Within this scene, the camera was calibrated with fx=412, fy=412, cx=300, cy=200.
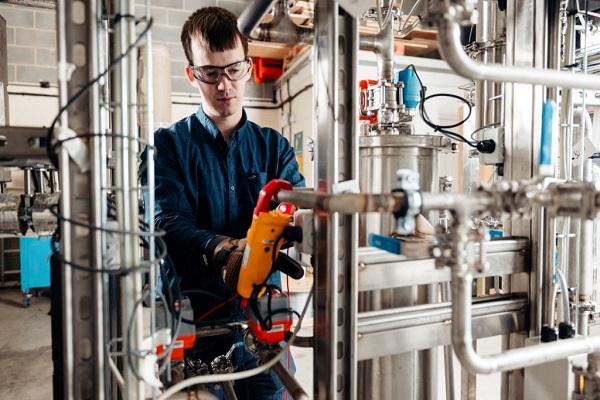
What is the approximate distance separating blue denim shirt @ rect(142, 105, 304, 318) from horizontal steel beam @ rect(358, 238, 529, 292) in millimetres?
567

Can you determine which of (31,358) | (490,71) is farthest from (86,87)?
(31,358)

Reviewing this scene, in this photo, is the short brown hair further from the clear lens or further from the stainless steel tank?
the stainless steel tank

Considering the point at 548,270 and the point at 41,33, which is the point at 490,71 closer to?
the point at 548,270

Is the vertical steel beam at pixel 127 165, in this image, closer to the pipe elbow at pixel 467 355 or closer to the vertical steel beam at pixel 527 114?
the pipe elbow at pixel 467 355

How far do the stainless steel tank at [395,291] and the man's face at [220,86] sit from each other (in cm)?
47

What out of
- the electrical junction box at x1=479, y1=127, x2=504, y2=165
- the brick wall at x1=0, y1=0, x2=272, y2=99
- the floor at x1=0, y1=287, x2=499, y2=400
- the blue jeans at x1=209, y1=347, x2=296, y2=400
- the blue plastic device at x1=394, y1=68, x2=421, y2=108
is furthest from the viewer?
the brick wall at x1=0, y1=0, x2=272, y2=99

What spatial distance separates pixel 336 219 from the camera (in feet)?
2.57

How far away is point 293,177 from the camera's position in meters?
1.49

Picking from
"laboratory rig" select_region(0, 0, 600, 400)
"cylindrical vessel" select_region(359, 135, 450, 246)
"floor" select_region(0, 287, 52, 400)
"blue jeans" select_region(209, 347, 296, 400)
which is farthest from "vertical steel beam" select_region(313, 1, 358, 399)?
"floor" select_region(0, 287, 52, 400)

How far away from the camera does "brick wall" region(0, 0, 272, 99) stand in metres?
3.90

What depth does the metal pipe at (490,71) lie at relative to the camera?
67 centimetres

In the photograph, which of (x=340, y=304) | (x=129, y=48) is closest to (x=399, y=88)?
(x=340, y=304)

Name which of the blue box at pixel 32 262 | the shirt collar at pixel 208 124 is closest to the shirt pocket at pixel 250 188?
the shirt collar at pixel 208 124

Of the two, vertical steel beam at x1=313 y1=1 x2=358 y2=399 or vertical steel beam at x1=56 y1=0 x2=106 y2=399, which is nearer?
vertical steel beam at x1=56 y1=0 x2=106 y2=399
